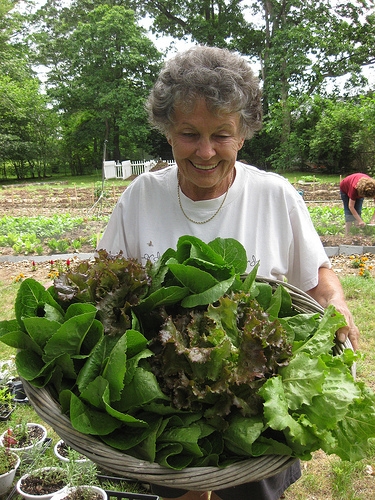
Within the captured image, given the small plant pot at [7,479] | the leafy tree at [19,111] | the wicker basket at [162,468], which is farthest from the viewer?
the leafy tree at [19,111]

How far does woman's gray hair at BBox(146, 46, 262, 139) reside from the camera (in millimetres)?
1717

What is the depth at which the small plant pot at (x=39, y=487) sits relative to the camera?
8.19 feet

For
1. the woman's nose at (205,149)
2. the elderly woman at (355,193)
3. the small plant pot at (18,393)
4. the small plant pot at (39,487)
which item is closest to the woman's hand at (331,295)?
the woman's nose at (205,149)

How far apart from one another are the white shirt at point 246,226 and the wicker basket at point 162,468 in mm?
879

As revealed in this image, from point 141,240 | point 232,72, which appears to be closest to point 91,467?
point 141,240

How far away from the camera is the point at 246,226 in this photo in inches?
78.2

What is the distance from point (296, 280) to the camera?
6.61ft

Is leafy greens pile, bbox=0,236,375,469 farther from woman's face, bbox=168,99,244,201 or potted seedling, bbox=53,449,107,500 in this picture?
potted seedling, bbox=53,449,107,500

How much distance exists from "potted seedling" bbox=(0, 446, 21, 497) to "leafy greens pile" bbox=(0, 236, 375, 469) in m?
1.74

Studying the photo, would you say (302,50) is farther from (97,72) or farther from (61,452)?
(61,452)

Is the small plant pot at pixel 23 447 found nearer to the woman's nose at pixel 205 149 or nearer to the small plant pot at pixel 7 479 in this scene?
the small plant pot at pixel 7 479

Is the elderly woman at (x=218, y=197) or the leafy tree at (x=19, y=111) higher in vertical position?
the leafy tree at (x=19, y=111)

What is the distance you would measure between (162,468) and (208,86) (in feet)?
4.28

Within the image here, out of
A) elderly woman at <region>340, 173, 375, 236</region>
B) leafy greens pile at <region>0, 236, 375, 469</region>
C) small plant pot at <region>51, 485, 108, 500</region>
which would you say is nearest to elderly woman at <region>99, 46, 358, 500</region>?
leafy greens pile at <region>0, 236, 375, 469</region>
